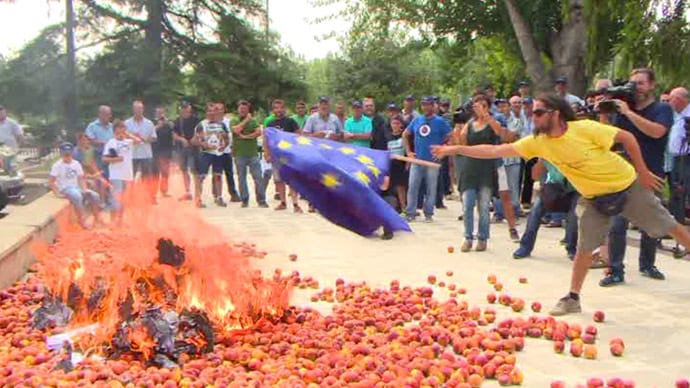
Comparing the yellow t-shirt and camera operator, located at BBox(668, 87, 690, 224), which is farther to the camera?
camera operator, located at BBox(668, 87, 690, 224)

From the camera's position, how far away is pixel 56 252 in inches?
254

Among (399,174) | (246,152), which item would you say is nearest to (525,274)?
(399,174)

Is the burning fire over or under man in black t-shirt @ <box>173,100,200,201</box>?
under

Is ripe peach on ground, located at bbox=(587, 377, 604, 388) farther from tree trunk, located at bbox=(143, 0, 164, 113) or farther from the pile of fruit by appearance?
tree trunk, located at bbox=(143, 0, 164, 113)

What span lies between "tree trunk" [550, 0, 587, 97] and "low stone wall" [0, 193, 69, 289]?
9.90 m

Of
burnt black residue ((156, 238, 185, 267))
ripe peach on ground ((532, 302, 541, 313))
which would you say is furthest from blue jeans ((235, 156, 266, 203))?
burnt black residue ((156, 238, 185, 267))

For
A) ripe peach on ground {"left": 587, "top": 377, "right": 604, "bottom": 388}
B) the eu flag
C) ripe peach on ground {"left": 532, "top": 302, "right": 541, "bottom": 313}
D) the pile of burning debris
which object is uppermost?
the eu flag

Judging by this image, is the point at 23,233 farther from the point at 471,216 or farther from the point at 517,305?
the point at 517,305

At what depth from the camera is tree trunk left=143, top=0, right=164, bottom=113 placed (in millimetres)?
24672

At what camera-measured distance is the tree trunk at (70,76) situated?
21734mm

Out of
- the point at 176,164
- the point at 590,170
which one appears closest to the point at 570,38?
the point at 176,164

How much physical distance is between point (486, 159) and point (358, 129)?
4.16m

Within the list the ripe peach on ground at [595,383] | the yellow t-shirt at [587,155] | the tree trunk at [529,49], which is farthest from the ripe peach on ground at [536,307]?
the tree trunk at [529,49]

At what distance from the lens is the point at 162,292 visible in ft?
17.3
